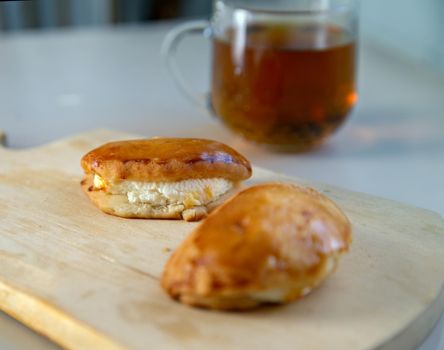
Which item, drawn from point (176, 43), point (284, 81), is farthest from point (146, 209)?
point (176, 43)

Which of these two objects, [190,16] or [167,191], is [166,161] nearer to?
[167,191]

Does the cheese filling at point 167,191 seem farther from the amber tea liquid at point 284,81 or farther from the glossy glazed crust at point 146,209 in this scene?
the amber tea liquid at point 284,81

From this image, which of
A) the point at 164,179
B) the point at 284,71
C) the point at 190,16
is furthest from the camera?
the point at 190,16

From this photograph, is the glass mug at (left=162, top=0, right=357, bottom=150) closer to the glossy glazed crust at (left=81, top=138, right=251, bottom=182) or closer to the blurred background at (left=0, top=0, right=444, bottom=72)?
the glossy glazed crust at (left=81, top=138, right=251, bottom=182)

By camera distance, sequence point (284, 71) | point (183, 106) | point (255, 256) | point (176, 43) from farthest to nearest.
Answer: point (183, 106) → point (176, 43) → point (284, 71) → point (255, 256)

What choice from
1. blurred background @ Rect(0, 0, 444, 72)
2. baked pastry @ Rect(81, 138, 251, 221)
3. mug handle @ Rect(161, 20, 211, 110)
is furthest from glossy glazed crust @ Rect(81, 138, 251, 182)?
blurred background @ Rect(0, 0, 444, 72)

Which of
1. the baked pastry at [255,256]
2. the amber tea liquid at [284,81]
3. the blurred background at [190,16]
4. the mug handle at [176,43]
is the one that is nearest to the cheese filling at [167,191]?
the baked pastry at [255,256]
